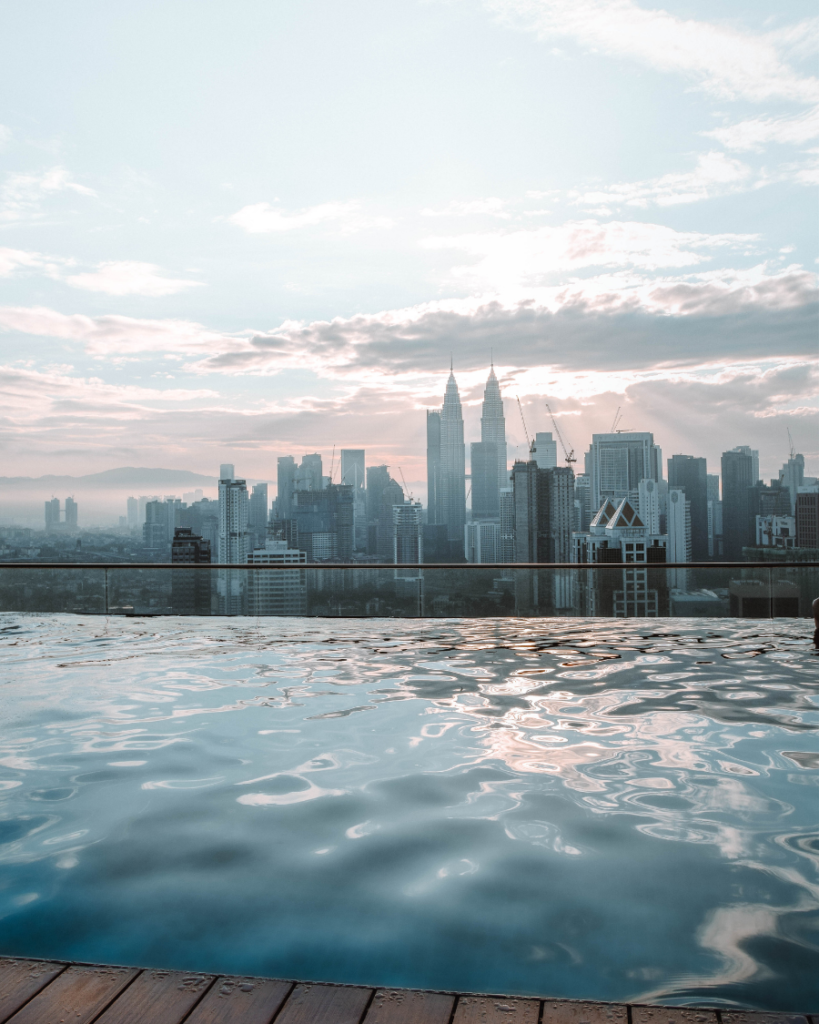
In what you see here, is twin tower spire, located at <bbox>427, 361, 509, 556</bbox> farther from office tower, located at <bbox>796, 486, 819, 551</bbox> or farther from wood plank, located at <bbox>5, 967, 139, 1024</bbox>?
wood plank, located at <bbox>5, 967, 139, 1024</bbox>

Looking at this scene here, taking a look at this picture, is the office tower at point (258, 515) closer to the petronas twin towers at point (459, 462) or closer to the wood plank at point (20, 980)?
the petronas twin towers at point (459, 462)

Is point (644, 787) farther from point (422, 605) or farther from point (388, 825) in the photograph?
point (422, 605)

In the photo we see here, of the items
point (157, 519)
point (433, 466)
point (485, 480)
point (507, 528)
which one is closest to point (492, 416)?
point (433, 466)

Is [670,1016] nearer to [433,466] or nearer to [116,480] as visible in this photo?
[433,466]

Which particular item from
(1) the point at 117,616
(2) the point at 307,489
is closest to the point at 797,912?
(1) the point at 117,616

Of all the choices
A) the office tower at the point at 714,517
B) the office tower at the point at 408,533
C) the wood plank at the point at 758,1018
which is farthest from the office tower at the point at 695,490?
the wood plank at the point at 758,1018

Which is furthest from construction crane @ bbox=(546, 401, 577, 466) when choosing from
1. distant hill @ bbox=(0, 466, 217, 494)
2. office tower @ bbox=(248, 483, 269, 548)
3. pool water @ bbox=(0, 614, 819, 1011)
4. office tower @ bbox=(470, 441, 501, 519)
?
pool water @ bbox=(0, 614, 819, 1011)
